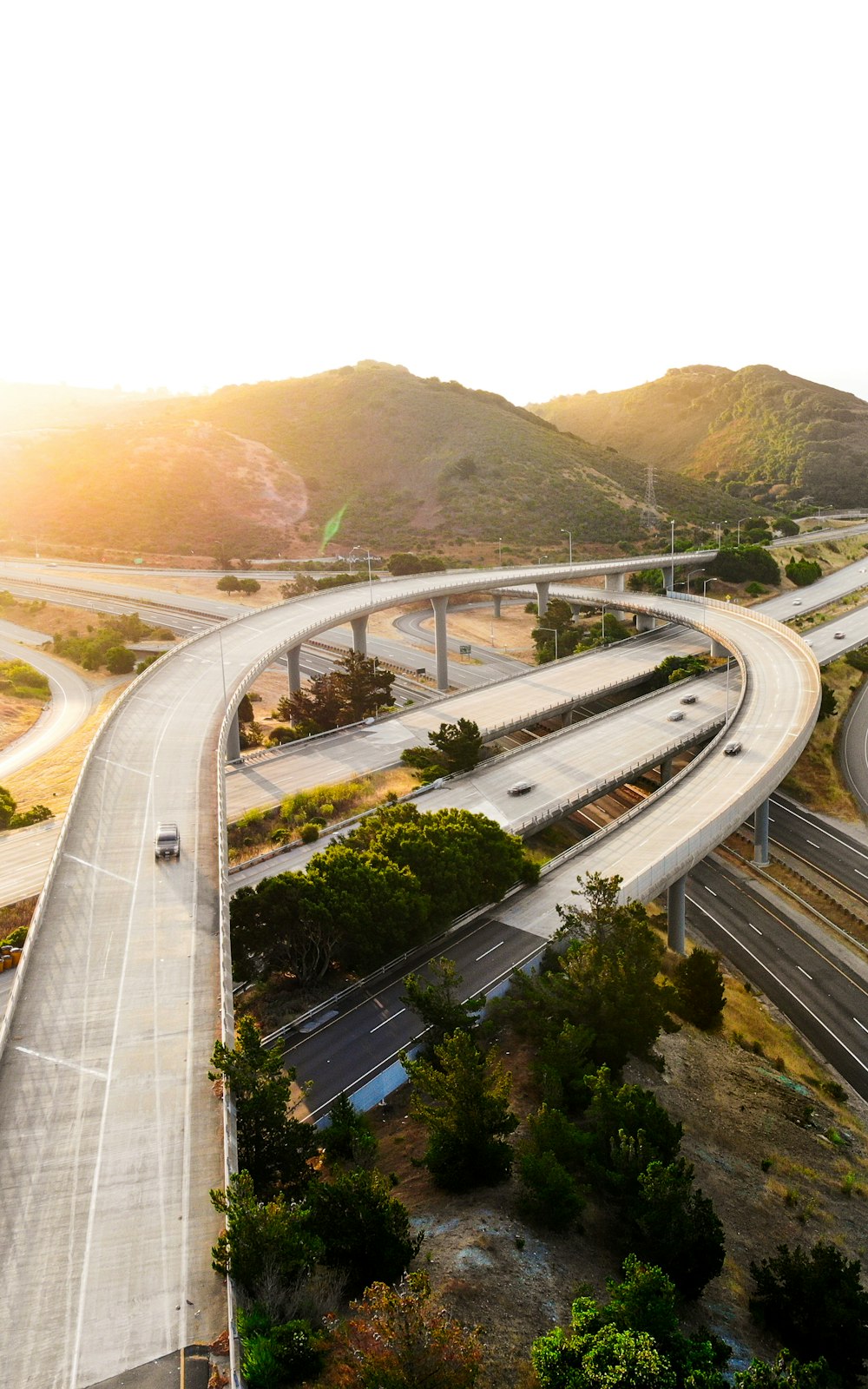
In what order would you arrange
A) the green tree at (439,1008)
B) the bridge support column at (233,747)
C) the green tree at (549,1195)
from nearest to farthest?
1. the green tree at (549,1195)
2. the green tree at (439,1008)
3. the bridge support column at (233,747)

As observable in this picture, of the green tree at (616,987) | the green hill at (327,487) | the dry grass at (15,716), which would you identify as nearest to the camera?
the green tree at (616,987)

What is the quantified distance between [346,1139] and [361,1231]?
5245 millimetres

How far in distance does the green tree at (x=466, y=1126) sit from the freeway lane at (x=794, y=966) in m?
23.5

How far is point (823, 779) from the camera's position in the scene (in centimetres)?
7112

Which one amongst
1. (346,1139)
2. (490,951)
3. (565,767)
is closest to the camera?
(346,1139)

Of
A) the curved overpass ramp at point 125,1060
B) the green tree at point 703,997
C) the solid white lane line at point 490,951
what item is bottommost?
the green tree at point 703,997

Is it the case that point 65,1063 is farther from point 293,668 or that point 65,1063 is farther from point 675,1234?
point 293,668

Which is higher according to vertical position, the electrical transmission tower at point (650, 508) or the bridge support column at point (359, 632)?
the electrical transmission tower at point (650, 508)

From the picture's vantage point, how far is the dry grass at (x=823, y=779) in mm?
67438

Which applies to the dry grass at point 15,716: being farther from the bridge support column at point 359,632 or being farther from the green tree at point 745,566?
the green tree at point 745,566

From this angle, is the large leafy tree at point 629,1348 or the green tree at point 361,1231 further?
the green tree at point 361,1231

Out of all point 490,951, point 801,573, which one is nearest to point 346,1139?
point 490,951

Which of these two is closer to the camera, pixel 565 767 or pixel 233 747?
pixel 565 767

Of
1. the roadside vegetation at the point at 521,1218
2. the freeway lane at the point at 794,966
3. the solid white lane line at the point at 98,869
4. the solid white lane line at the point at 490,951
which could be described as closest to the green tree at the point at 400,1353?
the roadside vegetation at the point at 521,1218
